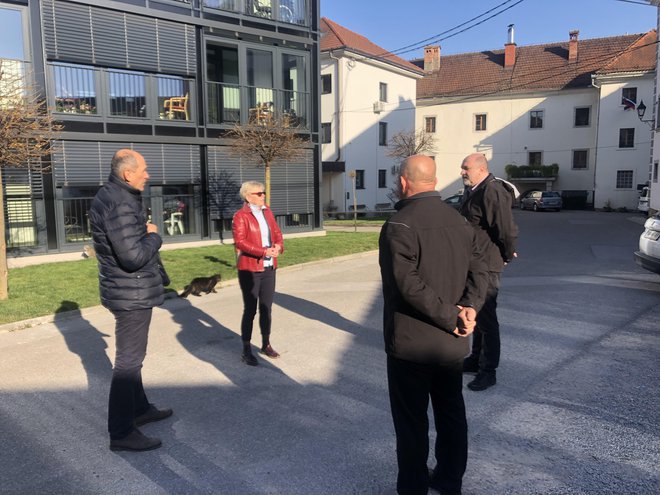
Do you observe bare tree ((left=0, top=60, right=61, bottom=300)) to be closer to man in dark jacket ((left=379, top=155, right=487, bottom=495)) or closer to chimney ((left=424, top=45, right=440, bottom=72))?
man in dark jacket ((left=379, top=155, right=487, bottom=495))

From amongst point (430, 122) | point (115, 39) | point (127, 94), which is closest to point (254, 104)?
point (127, 94)

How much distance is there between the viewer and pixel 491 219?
169 inches

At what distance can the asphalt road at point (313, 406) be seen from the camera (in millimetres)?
3271

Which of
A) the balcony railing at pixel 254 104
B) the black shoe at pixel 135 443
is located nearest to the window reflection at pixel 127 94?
the balcony railing at pixel 254 104

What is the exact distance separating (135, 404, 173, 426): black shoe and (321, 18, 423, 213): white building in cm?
2678

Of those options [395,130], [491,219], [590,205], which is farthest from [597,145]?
[491,219]

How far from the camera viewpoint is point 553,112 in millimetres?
40344

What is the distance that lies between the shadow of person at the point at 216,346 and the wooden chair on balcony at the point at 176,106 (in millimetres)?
8620

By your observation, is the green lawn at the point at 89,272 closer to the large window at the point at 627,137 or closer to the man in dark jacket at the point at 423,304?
the man in dark jacket at the point at 423,304

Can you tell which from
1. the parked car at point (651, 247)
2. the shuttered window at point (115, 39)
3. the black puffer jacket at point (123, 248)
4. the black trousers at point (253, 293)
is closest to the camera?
the black puffer jacket at point (123, 248)

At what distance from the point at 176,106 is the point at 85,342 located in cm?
1059

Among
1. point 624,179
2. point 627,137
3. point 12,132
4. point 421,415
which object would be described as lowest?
point 421,415

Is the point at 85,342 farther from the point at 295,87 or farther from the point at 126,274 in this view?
the point at 295,87

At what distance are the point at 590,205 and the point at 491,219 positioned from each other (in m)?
38.3
